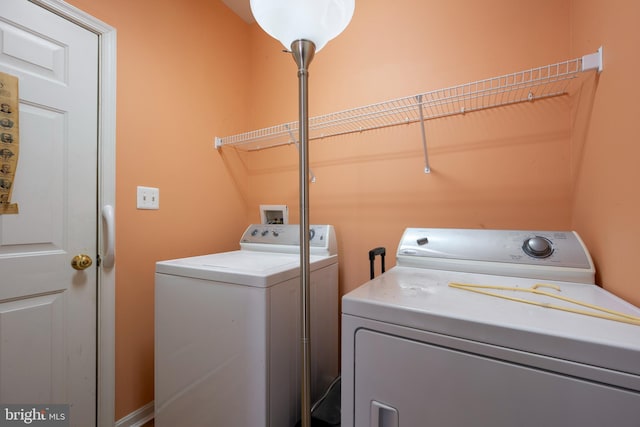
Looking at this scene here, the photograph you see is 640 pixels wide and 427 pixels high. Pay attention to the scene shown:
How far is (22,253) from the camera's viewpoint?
111 cm

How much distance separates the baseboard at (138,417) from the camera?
1413mm

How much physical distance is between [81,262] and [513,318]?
172cm

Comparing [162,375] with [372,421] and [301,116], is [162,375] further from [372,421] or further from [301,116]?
[301,116]

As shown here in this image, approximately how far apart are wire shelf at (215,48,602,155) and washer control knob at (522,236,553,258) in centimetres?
62

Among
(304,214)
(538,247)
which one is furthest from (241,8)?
(538,247)

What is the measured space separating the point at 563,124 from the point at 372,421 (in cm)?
143

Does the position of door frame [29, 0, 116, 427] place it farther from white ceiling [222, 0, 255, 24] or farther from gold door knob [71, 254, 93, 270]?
white ceiling [222, 0, 255, 24]

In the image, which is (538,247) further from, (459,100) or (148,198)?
(148,198)

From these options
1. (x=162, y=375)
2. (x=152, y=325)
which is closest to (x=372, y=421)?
(x=162, y=375)

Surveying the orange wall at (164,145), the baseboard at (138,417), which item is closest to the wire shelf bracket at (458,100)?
the orange wall at (164,145)

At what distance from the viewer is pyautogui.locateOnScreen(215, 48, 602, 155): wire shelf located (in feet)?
3.58

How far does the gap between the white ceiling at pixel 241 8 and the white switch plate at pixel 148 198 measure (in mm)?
1522

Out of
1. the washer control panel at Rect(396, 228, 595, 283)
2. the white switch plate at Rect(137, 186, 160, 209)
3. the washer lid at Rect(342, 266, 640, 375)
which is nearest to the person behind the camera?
the washer lid at Rect(342, 266, 640, 375)

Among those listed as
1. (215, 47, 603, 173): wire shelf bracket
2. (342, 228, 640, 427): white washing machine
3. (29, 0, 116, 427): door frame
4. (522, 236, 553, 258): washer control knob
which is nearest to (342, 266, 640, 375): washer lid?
(342, 228, 640, 427): white washing machine
